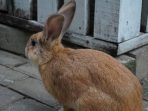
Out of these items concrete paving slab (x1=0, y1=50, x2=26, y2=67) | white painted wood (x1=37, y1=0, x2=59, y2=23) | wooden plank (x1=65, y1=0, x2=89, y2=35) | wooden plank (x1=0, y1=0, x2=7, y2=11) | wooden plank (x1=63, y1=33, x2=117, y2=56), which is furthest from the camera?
wooden plank (x1=0, y1=0, x2=7, y2=11)

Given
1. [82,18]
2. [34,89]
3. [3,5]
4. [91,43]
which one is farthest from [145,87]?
[3,5]

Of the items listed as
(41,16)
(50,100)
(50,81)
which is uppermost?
(41,16)

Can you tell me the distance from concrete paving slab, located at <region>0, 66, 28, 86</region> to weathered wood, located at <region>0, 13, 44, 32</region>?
549 millimetres

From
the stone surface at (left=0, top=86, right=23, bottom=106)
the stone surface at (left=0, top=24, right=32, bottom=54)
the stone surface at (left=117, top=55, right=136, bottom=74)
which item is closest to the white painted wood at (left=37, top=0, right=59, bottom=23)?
the stone surface at (left=0, top=24, right=32, bottom=54)

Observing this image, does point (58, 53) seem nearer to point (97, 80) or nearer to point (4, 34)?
point (97, 80)

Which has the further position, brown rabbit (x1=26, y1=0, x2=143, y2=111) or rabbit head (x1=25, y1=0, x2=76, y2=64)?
rabbit head (x1=25, y1=0, x2=76, y2=64)

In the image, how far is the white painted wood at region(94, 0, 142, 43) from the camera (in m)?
4.66

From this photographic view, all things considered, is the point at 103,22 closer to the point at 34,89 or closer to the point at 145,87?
the point at 145,87

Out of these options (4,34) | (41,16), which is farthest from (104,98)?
(4,34)


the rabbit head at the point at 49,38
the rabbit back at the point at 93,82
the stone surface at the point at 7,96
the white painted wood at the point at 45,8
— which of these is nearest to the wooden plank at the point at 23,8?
the white painted wood at the point at 45,8

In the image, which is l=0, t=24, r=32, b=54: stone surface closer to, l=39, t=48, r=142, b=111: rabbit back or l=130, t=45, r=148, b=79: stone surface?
l=130, t=45, r=148, b=79: stone surface

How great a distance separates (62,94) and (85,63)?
310 mm

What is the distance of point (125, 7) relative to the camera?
467 cm

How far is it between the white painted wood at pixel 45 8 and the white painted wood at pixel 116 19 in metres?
0.55
